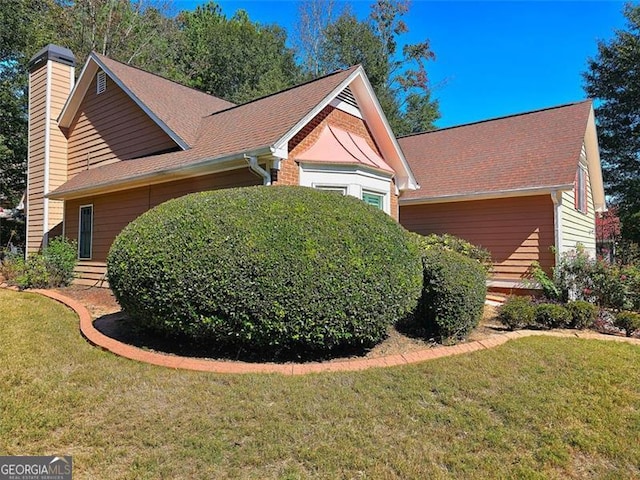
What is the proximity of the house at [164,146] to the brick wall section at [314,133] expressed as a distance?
0.02m

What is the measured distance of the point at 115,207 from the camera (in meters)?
11.3

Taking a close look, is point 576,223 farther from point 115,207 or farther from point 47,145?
point 47,145

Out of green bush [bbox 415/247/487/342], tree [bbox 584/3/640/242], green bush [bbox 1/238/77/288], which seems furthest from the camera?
tree [bbox 584/3/640/242]

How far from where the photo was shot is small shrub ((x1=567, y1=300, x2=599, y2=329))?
24.0ft

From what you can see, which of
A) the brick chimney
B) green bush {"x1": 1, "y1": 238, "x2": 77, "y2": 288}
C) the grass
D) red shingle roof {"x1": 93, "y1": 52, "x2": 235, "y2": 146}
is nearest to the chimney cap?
the brick chimney

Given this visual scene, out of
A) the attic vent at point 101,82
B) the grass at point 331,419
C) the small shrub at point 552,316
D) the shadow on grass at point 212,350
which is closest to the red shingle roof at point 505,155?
the small shrub at point 552,316

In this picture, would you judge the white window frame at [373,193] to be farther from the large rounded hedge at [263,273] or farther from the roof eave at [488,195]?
the large rounded hedge at [263,273]

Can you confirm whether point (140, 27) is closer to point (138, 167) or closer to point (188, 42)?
point (188, 42)

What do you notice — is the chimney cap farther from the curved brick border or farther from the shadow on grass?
the shadow on grass

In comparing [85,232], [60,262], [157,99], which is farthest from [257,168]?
[85,232]

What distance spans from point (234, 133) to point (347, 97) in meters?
3.08

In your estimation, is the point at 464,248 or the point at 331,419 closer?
the point at 331,419

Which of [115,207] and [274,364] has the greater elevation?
[115,207]

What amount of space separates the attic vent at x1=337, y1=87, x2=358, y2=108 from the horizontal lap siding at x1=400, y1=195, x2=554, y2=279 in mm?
4294
